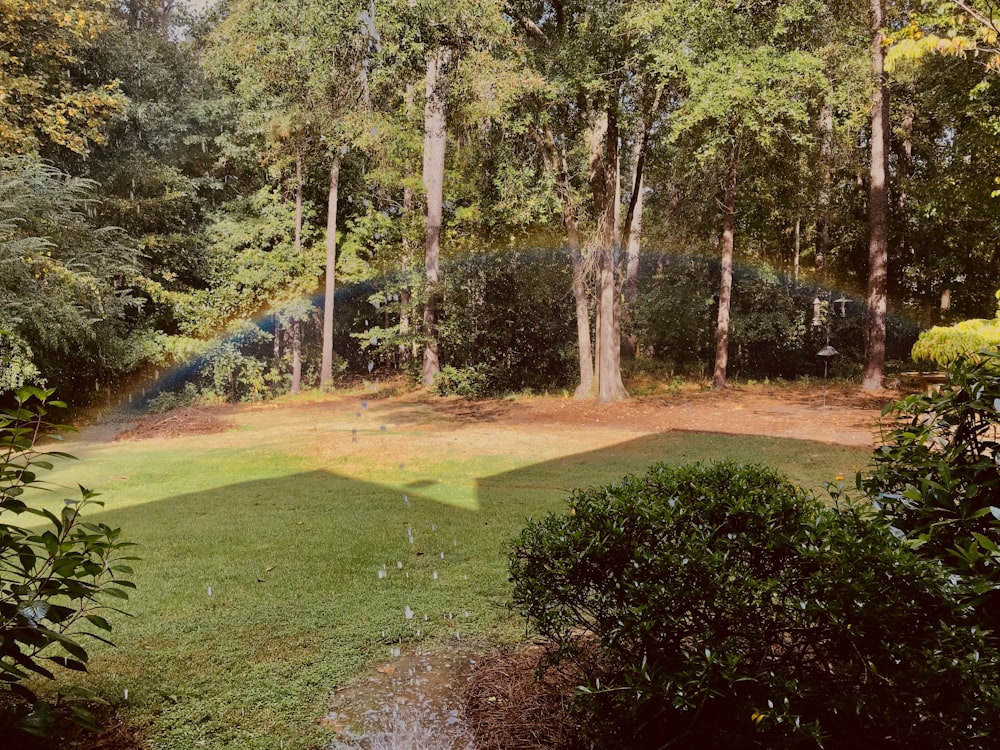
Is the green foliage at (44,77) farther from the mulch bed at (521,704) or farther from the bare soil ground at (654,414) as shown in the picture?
the mulch bed at (521,704)

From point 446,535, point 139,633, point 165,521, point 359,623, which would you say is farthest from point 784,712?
point 165,521

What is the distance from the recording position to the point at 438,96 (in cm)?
1395

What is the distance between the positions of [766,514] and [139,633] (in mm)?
3642

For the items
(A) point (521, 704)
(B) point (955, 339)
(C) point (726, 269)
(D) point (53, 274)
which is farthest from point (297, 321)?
(A) point (521, 704)

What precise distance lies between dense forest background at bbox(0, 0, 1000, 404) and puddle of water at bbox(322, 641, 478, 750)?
981 centimetres

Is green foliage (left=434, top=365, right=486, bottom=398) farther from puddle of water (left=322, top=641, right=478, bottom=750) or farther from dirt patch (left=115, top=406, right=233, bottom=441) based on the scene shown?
puddle of water (left=322, top=641, right=478, bottom=750)

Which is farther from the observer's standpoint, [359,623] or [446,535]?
[446,535]

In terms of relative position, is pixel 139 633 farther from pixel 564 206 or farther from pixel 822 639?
pixel 564 206

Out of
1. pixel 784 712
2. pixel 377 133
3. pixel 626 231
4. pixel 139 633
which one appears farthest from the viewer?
pixel 626 231

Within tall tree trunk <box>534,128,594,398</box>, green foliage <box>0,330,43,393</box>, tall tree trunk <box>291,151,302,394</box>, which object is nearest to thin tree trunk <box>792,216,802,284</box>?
tall tree trunk <box>534,128,594,398</box>

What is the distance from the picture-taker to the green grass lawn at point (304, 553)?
3.20 meters

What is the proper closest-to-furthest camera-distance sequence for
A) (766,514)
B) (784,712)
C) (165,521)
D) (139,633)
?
(784,712) → (766,514) → (139,633) → (165,521)

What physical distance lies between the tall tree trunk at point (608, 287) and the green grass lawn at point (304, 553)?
460cm

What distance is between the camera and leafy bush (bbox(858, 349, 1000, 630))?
2020mm
